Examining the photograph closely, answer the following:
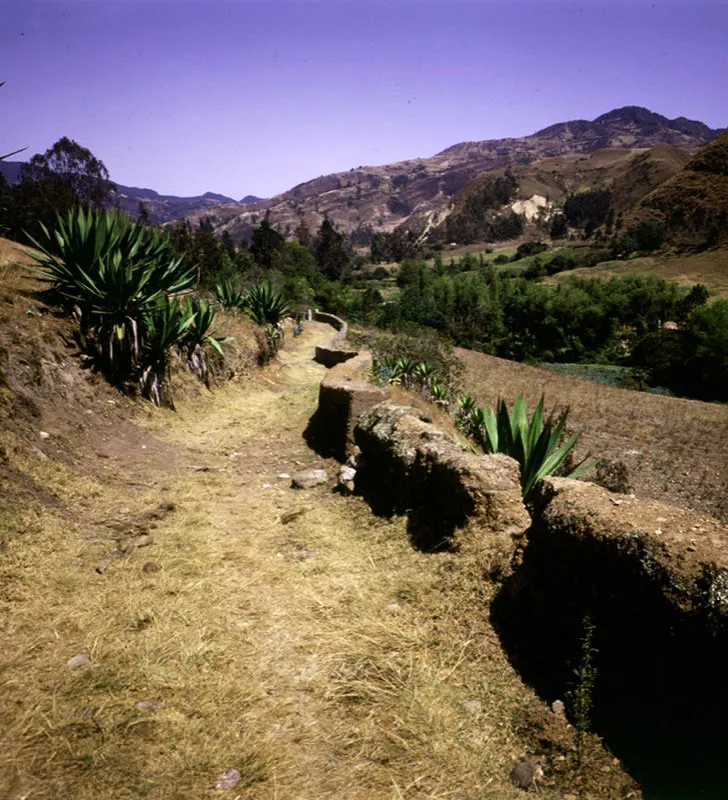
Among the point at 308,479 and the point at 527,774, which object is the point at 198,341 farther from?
the point at 527,774

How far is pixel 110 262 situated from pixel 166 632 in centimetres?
584

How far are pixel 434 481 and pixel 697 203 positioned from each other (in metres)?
95.5

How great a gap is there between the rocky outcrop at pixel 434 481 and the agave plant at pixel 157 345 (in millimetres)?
3604

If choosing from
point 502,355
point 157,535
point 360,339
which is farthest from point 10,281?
point 502,355

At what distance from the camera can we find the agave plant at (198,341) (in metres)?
8.23

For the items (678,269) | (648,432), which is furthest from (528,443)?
(678,269)

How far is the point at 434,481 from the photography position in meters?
4.03

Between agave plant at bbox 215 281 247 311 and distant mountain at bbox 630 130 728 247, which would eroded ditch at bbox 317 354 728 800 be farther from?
distant mountain at bbox 630 130 728 247

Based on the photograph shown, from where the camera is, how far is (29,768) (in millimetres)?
1998

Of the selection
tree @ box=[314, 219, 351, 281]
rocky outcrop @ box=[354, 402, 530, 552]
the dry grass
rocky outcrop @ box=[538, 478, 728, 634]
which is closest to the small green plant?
rocky outcrop @ box=[538, 478, 728, 634]

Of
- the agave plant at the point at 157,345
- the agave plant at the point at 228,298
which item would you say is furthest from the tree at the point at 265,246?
the agave plant at the point at 157,345

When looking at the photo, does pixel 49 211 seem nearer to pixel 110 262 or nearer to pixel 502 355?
pixel 110 262

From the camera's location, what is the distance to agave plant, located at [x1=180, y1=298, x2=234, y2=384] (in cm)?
823

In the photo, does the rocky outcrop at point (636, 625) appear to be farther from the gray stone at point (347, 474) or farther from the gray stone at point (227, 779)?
the gray stone at point (347, 474)
